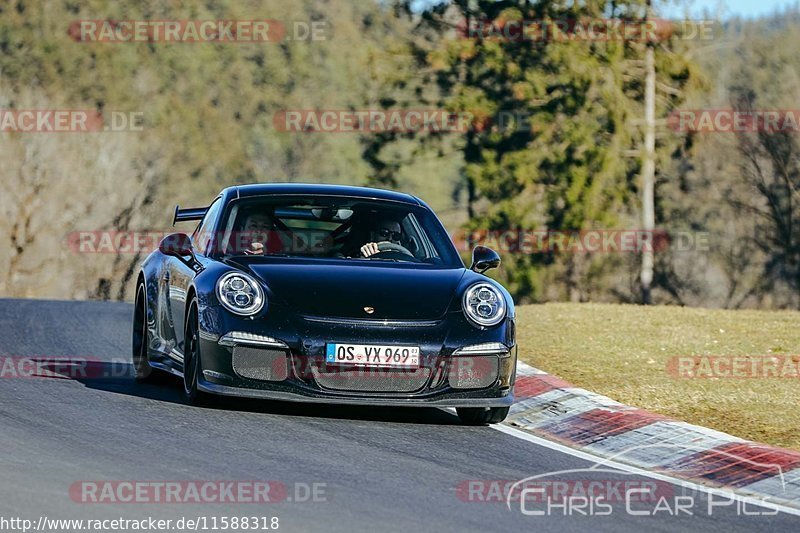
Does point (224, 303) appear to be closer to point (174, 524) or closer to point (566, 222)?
point (174, 524)

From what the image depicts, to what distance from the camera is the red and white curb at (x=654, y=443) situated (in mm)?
7582

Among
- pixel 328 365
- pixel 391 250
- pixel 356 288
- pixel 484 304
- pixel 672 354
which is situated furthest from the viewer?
pixel 672 354

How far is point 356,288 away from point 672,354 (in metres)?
4.98

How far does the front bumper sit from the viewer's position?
28.1 feet

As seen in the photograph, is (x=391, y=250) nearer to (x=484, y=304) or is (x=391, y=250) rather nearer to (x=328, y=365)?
(x=484, y=304)

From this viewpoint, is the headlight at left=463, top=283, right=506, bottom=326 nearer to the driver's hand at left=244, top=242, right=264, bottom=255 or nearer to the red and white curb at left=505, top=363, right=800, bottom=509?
the red and white curb at left=505, top=363, right=800, bottom=509

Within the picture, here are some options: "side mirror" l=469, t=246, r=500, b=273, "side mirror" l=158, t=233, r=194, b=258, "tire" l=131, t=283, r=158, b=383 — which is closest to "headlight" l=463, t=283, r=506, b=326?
"side mirror" l=469, t=246, r=500, b=273

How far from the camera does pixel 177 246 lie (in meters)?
9.83

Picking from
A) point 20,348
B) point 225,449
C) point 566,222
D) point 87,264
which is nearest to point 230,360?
point 225,449

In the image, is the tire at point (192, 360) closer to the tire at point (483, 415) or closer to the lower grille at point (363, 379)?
the lower grille at point (363, 379)

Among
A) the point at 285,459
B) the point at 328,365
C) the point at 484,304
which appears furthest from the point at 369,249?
the point at 285,459

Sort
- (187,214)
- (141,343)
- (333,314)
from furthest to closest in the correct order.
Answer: (187,214), (141,343), (333,314)

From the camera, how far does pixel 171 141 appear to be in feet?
318

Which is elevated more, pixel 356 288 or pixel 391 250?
pixel 391 250
